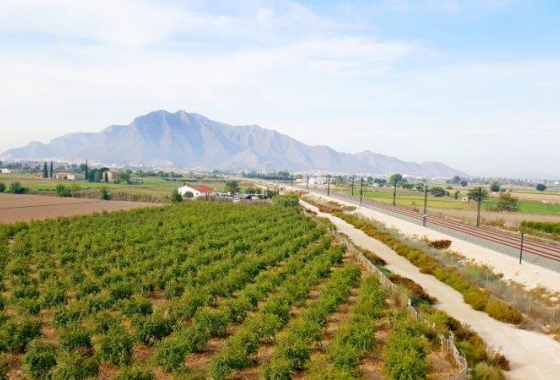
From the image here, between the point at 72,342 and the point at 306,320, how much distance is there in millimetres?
9844

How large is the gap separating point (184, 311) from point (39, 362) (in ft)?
24.0

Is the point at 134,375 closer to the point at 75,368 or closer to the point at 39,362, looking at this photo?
the point at 75,368

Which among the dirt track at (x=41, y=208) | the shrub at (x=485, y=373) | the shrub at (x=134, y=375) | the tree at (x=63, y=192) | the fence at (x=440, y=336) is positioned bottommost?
the dirt track at (x=41, y=208)

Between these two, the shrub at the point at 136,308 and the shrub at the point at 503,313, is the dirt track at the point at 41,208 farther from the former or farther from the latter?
the shrub at the point at 503,313

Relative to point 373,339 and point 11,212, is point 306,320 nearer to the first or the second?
point 373,339

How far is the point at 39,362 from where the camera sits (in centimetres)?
1703

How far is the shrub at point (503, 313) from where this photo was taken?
26.9 metres

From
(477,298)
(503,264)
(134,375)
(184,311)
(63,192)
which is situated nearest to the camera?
(134,375)

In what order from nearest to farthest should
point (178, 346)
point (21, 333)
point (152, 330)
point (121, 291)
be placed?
point (178, 346)
point (21, 333)
point (152, 330)
point (121, 291)

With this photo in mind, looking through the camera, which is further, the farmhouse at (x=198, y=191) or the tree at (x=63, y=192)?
the farmhouse at (x=198, y=191)

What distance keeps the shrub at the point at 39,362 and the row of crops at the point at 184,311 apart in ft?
0.11


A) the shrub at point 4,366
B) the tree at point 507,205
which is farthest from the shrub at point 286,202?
the shrub at point 4,366

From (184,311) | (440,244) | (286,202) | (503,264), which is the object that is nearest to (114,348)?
(184,311)

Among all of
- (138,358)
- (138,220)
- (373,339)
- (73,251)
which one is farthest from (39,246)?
(373,339)
